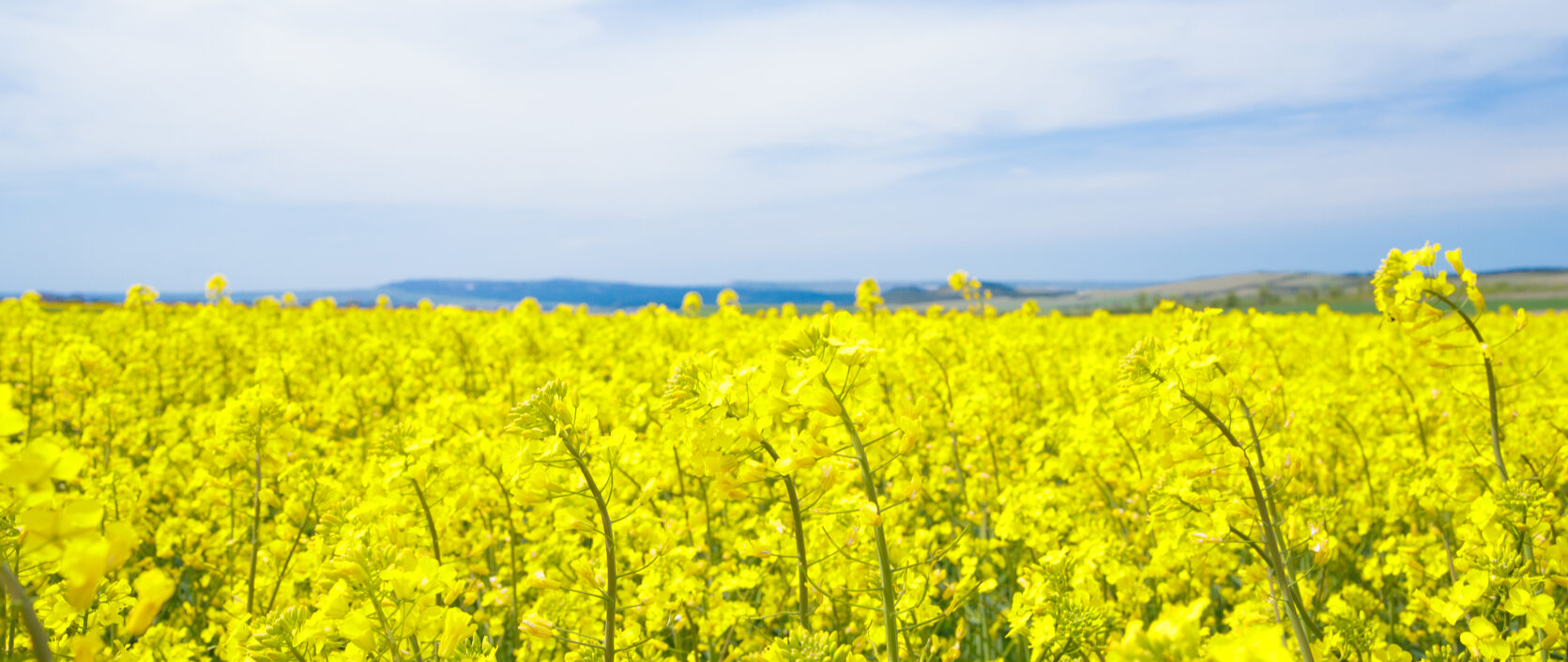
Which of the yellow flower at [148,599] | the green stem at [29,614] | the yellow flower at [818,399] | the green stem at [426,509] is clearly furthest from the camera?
the green stem at [426,509]

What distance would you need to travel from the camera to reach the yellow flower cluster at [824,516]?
1.64 metres

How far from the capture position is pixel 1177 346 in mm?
1999

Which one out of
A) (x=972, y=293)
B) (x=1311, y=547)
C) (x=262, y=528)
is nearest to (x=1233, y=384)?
(x=1311, y=547)

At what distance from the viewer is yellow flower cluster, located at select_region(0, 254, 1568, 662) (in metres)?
1.64

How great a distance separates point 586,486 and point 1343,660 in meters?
2.29

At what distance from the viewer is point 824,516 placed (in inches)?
101

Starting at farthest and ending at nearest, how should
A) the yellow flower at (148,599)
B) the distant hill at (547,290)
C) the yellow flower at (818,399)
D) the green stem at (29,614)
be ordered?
the distant hill at (547,290), the yellow flower at (818,399), the yellow flower at (148,599), the green stem at (29,614)

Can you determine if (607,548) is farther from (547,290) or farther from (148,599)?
(547,290)

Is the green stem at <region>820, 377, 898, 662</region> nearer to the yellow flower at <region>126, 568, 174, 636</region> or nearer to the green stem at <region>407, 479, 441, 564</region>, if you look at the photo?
the yellow flower at <region>126, 568, 174, 636</region>

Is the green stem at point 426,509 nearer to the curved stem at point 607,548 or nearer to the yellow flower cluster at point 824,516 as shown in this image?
the yellow flower cluster at point 824,516

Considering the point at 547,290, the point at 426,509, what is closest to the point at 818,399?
the point at 426,509

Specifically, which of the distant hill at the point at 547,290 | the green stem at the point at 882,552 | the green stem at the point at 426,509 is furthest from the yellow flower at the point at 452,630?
the distant hill at the point at 547,290

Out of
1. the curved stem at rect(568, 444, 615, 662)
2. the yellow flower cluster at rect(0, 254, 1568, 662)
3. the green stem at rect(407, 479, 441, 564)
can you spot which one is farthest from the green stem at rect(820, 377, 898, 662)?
the green stem at rect(407, 479, 441, 564)

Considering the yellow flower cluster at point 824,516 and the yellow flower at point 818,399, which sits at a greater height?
the yellow flower at point 818,399
